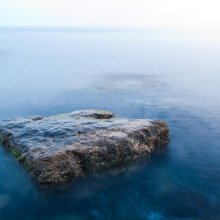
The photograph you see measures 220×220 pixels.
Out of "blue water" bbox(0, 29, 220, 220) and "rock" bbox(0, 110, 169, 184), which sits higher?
"rock" bbox(0, 110, 169, 184)

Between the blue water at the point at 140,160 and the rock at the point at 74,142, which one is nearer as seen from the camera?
the blue water at the point at 140,160

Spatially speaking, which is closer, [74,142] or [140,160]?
[74,142]

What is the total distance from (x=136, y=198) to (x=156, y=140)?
13926mm

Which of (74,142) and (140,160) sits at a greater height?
(74,142)

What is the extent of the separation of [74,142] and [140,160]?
9254mm

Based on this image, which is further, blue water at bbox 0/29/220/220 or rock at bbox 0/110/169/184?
rock at bbox 0/110/169/184

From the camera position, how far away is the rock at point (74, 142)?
43.8 meters

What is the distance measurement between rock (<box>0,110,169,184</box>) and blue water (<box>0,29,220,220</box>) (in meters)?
1.40

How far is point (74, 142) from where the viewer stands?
47.3 meters

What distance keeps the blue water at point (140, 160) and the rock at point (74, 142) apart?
1.40 m

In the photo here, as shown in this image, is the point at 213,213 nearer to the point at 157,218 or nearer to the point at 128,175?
the point at 157,218

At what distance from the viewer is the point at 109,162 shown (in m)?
47.5

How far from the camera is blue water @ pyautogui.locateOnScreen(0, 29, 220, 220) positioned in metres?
39.6

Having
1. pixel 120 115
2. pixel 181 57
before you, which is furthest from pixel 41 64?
pixel 120 115
